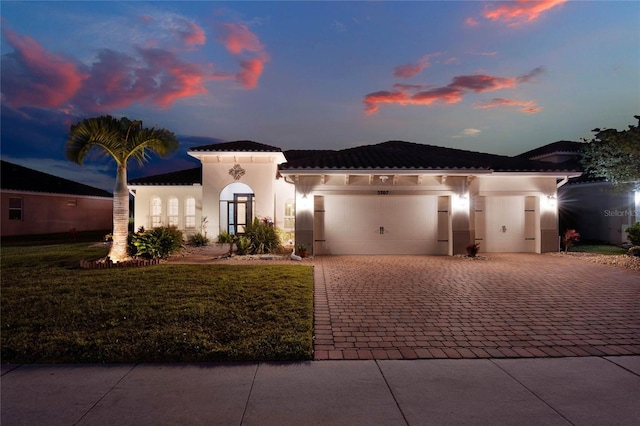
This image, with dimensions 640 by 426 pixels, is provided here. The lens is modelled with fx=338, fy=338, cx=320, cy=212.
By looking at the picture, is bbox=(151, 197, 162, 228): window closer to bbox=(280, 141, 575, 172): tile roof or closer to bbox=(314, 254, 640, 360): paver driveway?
bbox=(280, 141, 575, 172): tile roof

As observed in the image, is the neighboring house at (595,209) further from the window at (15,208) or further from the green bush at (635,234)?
the window at (15,208)

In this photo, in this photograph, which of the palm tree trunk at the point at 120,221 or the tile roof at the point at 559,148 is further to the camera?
the tile roof at the point at 559,148

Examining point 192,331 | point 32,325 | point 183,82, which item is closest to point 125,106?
point 183,82

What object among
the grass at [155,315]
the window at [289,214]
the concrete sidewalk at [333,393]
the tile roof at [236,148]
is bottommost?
the concrete sidewalk at [333,393]

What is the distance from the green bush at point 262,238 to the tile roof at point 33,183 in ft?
57.7

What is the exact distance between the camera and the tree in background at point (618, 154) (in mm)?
10711

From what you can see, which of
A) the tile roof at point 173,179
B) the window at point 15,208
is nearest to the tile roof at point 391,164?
the tile roof at point 173,179

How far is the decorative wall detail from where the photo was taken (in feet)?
51.7

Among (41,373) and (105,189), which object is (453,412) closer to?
(41,373)

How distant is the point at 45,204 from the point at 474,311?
26419 mm

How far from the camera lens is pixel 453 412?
2980mm

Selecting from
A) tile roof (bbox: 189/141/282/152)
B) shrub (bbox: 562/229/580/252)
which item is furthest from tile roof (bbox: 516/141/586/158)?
tile roof (bbox: 189/141/282/152)

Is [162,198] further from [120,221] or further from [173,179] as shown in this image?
[120,221]

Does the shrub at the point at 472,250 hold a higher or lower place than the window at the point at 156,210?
lower
